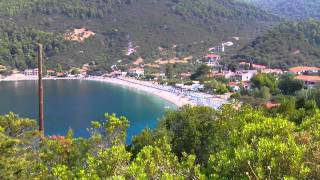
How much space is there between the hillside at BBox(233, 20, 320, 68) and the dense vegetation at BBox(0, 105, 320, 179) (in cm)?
7295

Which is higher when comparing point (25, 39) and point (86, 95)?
point (25, 39)

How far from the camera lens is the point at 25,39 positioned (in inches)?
4542

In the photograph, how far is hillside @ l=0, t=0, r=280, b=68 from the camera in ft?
392

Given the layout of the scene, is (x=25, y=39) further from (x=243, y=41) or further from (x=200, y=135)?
(x=200, y=135)

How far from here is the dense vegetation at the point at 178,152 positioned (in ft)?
29.0

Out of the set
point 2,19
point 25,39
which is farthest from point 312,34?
point 2,19

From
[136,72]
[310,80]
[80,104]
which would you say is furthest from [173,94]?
[136,72]

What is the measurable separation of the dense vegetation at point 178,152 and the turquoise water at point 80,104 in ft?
99.8

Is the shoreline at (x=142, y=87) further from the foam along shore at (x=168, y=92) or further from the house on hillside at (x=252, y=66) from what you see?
the house on hillside at (x=252, y=66)

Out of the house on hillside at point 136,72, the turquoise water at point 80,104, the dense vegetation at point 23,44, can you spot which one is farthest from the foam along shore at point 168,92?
the dense vegetation at point 23,44

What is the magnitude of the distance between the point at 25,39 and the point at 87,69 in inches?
708

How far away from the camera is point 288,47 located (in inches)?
3681

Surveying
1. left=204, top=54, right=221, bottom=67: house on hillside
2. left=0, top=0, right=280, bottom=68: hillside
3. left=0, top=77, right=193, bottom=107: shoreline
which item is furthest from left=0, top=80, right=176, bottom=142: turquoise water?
left=204, top=54, right=221, bottom=67: house on hillside

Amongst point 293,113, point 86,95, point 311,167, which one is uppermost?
point 311,167
